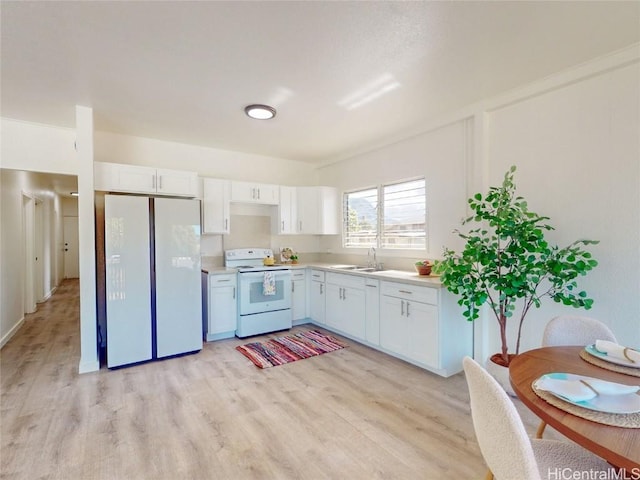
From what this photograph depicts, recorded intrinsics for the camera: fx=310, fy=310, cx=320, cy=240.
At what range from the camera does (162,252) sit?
3391 millimetres

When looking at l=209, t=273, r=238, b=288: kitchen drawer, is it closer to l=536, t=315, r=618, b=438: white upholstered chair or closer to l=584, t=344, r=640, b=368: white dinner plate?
l=536, t=315, r=618, b=438: white upholstered chair

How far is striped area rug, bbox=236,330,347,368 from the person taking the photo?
133 inches

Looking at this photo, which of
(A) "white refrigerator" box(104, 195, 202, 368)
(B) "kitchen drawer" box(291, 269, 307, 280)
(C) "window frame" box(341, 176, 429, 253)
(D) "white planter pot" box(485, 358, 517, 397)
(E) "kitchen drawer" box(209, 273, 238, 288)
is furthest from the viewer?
(B) "kitchen drawer" box(291, 269, 307, 280)

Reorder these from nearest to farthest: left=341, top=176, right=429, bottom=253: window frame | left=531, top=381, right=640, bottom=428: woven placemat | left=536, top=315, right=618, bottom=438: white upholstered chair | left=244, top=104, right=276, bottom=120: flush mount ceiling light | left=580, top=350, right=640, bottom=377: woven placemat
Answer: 1. left=531, top=381, right=640, bottom=428: woven placemat
2. left=580, top=350, right=640, bottom=377: woven placemat
3. left=536, top=315, right=618, bottom=438: white upholstered chair
4. left=244, top=104, right=276, bottom=120: flush mount ceiling light
5. left=341, top=176, right=429, bottom=253: window frame

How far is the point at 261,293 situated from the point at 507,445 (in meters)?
3.52

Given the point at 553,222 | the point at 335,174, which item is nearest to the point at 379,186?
the point at 335,174

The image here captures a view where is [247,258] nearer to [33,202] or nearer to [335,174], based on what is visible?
[335,174]

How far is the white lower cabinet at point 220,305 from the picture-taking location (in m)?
3.95

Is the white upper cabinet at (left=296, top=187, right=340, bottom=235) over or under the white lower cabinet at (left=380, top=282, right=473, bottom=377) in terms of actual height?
over

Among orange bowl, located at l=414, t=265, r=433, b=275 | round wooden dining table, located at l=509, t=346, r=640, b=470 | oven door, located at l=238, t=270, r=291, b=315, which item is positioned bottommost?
oven door, located at l=238, t=270, r=291, b=315

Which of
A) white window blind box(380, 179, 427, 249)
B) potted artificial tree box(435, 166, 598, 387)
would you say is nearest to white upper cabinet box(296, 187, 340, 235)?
white window blind box(380, 179, 427, 249)

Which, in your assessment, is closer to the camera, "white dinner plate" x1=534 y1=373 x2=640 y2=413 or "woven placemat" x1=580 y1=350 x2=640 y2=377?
"white dinner plate" x1=534 y1=373 x2=640 y2=413

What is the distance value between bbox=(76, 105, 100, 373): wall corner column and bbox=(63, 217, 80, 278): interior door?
25.7ft

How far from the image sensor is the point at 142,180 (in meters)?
3.49
